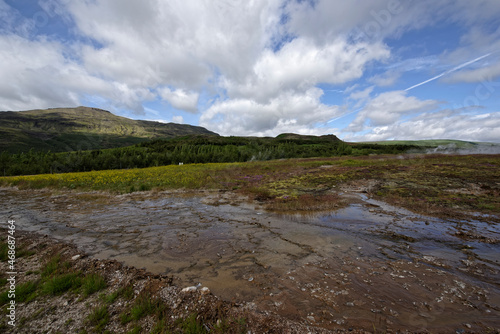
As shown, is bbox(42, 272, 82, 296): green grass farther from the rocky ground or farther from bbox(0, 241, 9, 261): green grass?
bbox(0, 241, 9, 261): green grass

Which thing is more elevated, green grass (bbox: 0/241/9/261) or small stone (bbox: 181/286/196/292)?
small stone (bbox: 181/286/196/292)

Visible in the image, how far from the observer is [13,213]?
42.8ft

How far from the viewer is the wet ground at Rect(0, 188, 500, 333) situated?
4145mm

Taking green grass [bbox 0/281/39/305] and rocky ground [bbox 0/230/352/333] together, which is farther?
green grass [bbox 0/281/39/305]

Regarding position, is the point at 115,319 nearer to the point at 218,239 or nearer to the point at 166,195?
the point at 218,239

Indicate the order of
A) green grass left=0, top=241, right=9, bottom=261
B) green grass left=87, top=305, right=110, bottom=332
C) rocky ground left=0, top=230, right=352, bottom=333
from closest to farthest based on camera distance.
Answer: rocky ground left=0, top=230, right=352, bottom=333 → green grass left=87, top=305, right=110, bottom=332 → green grass left=0, top=241, right=9, bottom=261

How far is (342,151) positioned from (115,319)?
90.8m

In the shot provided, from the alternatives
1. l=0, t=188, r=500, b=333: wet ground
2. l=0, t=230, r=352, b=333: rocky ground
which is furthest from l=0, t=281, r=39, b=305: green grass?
l=0, t=188, r=500, b=333: wet ground

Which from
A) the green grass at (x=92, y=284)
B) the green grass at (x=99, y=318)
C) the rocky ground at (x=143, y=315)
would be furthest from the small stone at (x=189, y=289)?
the green grass at (x=92, y=284)

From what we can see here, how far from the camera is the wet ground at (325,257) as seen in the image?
4.14 m

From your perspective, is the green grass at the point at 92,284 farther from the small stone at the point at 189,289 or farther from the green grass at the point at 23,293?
the small stone at the point at 189,289

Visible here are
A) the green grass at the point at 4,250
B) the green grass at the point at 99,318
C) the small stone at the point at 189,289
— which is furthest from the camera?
the green grass at the point at 4,250

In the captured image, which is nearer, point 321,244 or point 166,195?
point 321,244

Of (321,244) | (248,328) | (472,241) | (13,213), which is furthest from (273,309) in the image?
(13,213)
